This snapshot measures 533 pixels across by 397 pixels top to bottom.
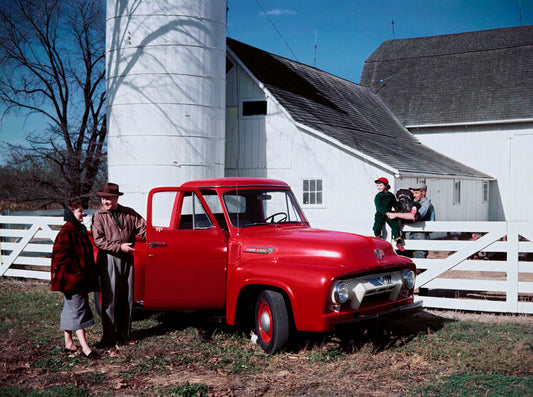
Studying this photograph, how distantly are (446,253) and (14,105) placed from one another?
18196mm

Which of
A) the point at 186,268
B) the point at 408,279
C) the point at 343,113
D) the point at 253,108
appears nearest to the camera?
the point at 408,279

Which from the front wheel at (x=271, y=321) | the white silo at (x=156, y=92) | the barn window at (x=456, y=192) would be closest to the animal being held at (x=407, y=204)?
the front wheel at (x=271, y=321)

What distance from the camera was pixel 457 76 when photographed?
29062 millimetres

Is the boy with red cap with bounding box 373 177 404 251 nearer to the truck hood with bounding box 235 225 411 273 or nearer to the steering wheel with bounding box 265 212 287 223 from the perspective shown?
the steering wheel with bounding box 265 212 287 223

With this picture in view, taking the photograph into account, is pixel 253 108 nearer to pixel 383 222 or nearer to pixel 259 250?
pixel 383 222

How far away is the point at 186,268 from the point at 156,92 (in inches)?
368

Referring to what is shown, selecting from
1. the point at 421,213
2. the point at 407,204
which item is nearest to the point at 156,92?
the point at 407,204

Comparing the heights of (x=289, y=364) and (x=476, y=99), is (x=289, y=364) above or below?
below

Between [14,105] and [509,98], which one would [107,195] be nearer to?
[14,105]

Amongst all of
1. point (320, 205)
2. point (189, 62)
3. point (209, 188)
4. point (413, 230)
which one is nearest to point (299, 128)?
point (320, 205)

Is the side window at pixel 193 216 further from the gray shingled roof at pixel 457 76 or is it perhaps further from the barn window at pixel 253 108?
the gray shingled roof at pixel 457 76

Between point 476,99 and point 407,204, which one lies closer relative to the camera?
point 407,204

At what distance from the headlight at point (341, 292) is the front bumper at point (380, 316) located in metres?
0.23

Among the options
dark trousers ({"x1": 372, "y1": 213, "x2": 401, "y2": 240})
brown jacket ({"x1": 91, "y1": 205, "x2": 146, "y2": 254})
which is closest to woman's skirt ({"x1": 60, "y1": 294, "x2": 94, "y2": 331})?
brown jacket ({"x1": 91, "y1": 205, "x2": 146, "y2": 254})
